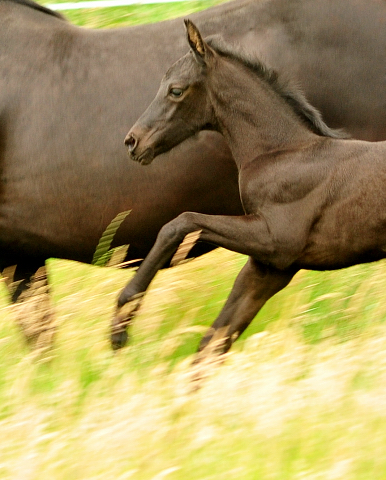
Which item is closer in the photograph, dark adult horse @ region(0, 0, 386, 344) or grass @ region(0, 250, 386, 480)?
grass @ region(0, 250, 386, 480)

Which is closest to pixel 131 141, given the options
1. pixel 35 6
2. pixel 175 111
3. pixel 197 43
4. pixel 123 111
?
pixel 175 111

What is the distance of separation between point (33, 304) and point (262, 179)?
4.18 feet

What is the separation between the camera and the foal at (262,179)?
13.2 ft

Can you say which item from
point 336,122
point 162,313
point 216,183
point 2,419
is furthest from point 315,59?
point 2,419

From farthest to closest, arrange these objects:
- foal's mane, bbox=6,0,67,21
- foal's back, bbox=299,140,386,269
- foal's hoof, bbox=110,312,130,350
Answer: foal's mane, bbox=6,0,67,21, foal's hoof, bbox=110,312,130,350, foal's back, bbox=299,140,386,269

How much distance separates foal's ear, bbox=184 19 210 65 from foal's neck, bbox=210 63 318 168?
11 cm

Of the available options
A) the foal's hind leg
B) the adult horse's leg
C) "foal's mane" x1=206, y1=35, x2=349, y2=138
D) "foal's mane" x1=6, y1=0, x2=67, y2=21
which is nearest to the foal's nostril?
"foal's mane" x1=206, y1=35, x2=349, y2=138

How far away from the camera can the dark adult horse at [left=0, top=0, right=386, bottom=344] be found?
4.46 m

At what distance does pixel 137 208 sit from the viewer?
4.56 metres

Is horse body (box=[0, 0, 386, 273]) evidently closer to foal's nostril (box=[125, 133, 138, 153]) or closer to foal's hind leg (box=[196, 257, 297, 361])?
foal's nostril (box=[125, 133, 138, 153])

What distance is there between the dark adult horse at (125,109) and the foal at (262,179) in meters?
0.25

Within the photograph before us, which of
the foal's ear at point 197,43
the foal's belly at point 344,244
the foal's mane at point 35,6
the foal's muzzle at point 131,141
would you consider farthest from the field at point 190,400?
the foal's mane at point 35,6

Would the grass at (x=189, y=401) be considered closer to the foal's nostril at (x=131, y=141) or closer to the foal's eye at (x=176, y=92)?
the foal's nostril at (x=131, y=141)

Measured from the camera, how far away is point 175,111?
4277mm
